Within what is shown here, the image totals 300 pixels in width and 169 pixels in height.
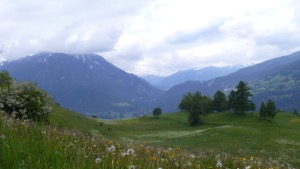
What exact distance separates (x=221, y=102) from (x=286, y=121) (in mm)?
26843

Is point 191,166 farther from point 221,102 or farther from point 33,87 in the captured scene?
point 221,102

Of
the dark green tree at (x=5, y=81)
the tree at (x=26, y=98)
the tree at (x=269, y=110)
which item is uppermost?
the dark green tree at (x=5, y=81)

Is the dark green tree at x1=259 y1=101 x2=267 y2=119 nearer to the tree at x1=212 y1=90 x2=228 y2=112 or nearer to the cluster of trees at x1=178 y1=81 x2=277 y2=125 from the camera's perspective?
the cluster of trees at x1=178 y1=81 x2=277 y2=125

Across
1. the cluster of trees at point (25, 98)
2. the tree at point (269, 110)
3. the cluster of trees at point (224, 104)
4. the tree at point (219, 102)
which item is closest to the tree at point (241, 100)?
the cluster of trees at point (224, 104)

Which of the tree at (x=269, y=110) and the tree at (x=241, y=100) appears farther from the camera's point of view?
the tree at (x=241, y=100)

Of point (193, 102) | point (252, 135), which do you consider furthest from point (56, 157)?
point (193, 102)

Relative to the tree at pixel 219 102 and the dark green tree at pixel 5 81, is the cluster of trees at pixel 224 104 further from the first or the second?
the dark green tree at pixel 5 81

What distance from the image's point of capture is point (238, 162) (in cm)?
910

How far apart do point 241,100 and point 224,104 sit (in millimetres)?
15897

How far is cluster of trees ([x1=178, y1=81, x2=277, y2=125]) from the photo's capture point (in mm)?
119750

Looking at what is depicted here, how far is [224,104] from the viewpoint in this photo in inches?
5645

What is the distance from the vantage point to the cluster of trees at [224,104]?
393 ft

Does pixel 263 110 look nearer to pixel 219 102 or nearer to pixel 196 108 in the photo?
pixel 196 108

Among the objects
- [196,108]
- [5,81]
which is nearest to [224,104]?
[196,108]
